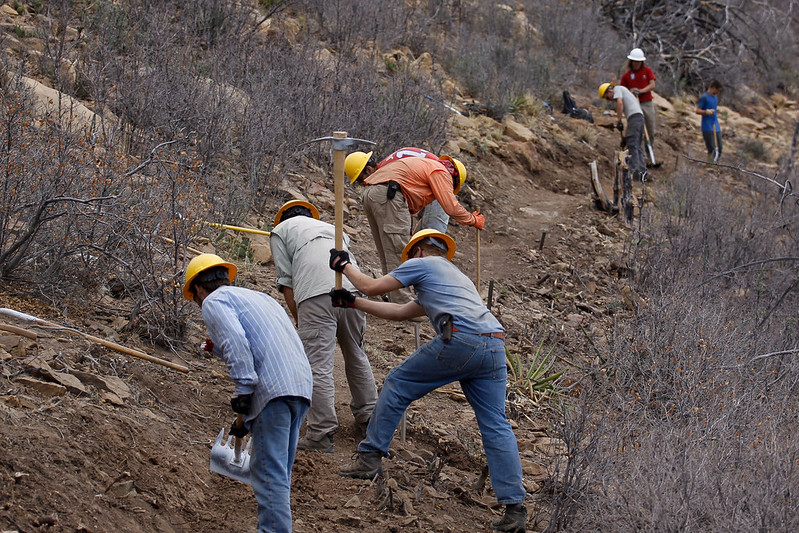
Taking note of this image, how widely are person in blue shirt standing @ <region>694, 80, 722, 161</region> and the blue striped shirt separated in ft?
38.7

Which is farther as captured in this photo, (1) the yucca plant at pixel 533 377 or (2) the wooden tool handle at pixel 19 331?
(1) the yucca plant at pixel 533 377

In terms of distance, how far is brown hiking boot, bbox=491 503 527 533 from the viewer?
14.3 ft

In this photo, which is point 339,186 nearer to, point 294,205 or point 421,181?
point 294,205

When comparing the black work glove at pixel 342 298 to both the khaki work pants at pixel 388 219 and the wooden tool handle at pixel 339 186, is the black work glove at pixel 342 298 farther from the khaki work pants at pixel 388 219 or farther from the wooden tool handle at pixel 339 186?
the khaki work pants at pixel 388 219

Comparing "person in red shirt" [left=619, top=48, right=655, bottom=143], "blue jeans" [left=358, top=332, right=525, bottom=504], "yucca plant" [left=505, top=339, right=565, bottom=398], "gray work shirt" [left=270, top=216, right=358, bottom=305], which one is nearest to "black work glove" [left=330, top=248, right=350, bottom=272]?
"gray work shirt" [left=270, top=216, right=358, bottom=305]

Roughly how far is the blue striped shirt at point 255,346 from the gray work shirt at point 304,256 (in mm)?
1064

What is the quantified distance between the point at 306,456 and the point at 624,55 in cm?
1522

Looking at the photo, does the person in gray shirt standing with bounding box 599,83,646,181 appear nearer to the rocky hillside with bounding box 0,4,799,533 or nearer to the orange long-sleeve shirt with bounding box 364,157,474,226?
the rocky hillside with bounding box 0,4,799,533

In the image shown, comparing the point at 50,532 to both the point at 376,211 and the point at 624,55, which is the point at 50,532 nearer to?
the point at 376,211

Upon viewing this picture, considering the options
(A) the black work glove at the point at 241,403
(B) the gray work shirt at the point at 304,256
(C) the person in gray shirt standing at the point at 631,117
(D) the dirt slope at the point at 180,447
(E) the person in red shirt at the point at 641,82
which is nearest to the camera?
(A) the black work glove at the point at 241,403

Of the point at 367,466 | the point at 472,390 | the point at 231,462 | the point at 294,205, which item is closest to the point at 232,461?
the point at 231,462

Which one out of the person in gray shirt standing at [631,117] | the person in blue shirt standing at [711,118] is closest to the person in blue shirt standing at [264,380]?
the person in gray shirt standing at [631,117]

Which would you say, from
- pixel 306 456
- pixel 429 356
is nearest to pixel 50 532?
pixel 306 456

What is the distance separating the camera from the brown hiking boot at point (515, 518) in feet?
14.3
